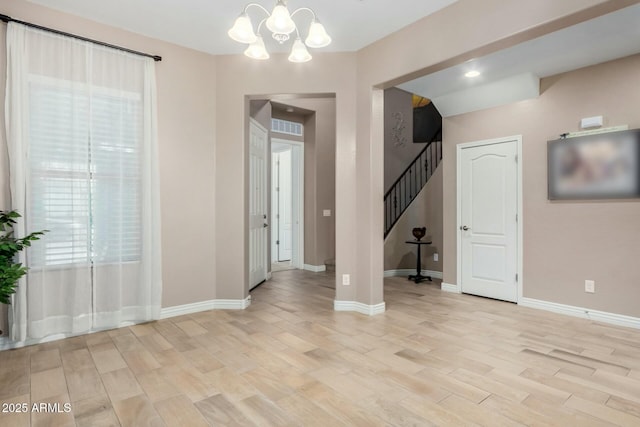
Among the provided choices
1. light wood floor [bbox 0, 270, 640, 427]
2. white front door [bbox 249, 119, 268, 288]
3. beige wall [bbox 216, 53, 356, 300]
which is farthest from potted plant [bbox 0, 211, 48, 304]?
white front door [bbox 249, 119, 268, 288]

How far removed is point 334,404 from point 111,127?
3121 millimetres

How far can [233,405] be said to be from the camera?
2.04 m

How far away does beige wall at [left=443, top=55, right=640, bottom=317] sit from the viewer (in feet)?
11.6

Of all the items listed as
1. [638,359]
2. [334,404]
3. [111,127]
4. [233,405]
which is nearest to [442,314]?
[638,359]

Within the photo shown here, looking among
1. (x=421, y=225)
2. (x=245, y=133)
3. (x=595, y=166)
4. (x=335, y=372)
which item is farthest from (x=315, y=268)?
(x=595, y=166)

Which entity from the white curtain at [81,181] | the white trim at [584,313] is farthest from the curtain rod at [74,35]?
the white trim at [584,313]

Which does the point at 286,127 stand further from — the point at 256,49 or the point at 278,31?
the point at 278,31

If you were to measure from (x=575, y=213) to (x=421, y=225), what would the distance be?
8.21 ft

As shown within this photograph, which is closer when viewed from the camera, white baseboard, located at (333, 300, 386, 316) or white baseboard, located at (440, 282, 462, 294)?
white baseboard, located at (333, 300, 386, 316)

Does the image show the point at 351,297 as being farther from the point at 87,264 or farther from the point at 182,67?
the point at 182,67

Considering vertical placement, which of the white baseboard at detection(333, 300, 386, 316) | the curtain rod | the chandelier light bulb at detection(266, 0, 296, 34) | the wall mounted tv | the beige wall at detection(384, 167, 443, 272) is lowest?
the white baseboard at detection(333, 300, 386, 316)

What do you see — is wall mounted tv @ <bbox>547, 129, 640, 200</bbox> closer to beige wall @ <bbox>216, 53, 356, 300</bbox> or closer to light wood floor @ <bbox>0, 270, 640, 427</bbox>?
light wood floor @ <bbox>0, 270, 640, 427</bbox>

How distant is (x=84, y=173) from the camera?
3.13 meters

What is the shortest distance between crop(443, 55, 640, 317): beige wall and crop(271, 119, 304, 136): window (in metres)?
3.34
